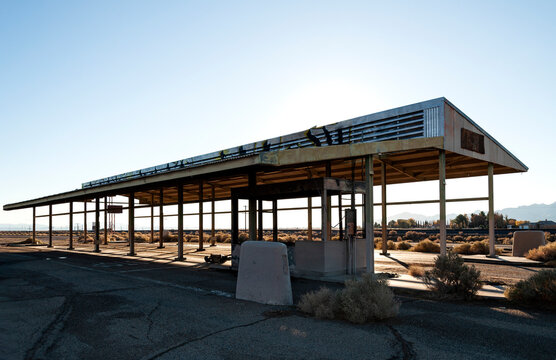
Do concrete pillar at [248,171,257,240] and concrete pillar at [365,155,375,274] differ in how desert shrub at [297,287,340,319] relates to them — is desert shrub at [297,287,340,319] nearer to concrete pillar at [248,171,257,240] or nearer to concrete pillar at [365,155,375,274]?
concrete pillar at [365,155,375,274]

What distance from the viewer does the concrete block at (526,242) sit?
2080 centimetres

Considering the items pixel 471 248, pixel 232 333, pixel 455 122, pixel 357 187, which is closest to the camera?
pixel 232 333

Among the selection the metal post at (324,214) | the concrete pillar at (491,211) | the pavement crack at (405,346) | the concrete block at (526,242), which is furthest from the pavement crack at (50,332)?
the concrete block at (526,242)

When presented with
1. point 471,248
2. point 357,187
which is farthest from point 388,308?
point 471,248

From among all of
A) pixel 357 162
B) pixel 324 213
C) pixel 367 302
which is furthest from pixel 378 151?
pixel 367 302

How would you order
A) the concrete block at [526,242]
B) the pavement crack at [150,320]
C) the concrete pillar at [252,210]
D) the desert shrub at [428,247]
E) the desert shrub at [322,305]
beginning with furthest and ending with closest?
the desert shrub at [428,247], the concrete block at [526,242], the concrete pillar at [252,210], the desert shrub at [322,305], the pavement crack at [150,320]

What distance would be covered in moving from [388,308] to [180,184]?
52.1ft

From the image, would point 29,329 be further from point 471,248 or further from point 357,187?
point 471,248

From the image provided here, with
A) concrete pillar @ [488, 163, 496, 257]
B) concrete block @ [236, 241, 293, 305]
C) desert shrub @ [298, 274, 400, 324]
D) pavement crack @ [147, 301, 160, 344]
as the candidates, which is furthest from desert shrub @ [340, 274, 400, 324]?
concrete pillar @ [488, 163, 496, 257]

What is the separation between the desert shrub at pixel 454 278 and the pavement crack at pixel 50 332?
857 cm

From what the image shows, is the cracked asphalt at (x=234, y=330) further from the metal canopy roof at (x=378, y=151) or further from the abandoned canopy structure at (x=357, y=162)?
the metal canopy roof at (x=378, y=151)

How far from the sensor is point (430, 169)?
2234 cm

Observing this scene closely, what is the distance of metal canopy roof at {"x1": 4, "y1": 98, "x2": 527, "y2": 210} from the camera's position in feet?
44.5

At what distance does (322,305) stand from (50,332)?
497 centimetres
